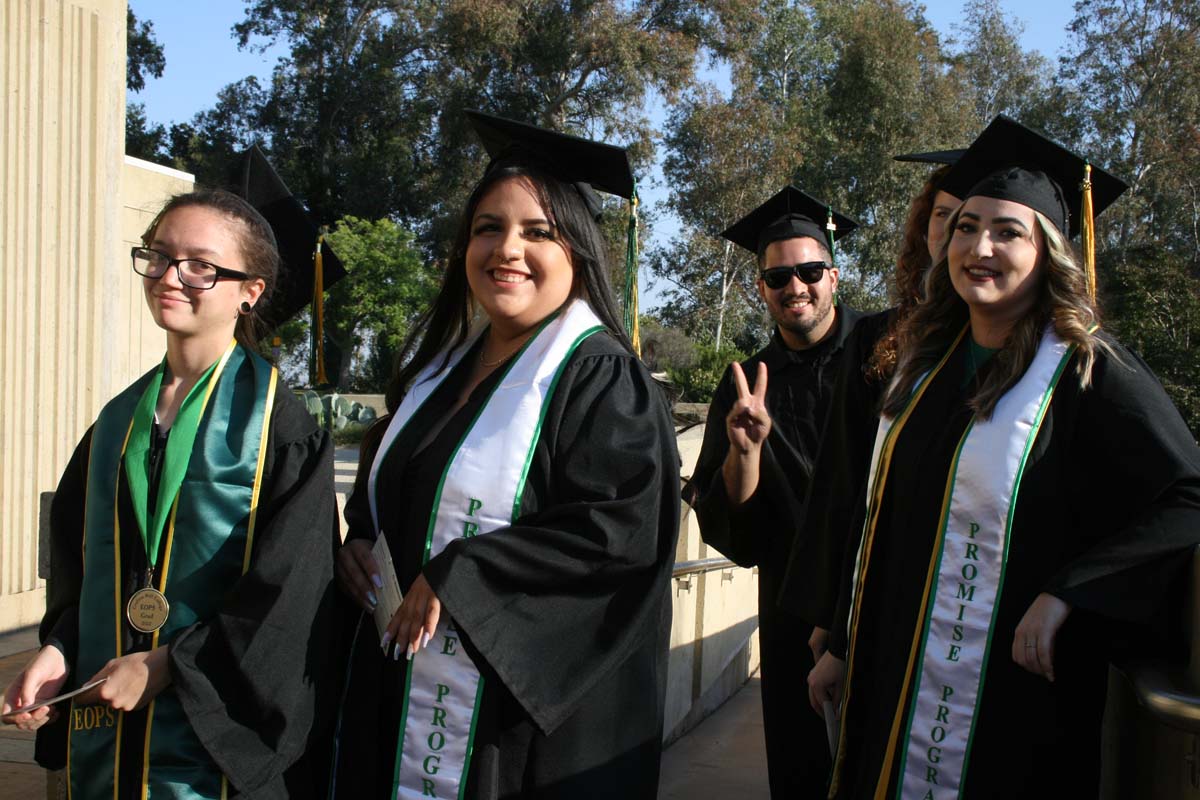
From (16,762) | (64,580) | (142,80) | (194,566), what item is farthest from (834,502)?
(142,80)

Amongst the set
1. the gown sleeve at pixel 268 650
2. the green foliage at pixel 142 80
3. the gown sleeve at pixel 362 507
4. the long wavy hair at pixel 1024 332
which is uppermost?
the green foliage at pixel 142 80

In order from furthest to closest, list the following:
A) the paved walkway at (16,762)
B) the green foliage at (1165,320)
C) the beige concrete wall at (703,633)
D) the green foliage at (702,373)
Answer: the green foliage at (702,373), the green foliage at (1165,320), the beige concrete wall at (703,633), the paved walkway at (16,762)

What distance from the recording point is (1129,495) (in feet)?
7.27

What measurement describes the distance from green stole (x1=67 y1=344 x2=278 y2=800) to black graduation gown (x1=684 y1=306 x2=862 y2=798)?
1.64 m

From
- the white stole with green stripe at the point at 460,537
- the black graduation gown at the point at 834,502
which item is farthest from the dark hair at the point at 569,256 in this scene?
the black graduation gown at the point at 834,502

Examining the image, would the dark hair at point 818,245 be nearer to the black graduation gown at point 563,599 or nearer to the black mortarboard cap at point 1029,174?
the black mortarboard cap at point 1029,174

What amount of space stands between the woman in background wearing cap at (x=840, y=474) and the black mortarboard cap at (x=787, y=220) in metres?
0.86

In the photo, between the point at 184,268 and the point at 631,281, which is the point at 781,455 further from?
the point at 184,268

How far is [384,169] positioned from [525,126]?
1184 inches

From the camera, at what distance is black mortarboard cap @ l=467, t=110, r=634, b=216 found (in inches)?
102

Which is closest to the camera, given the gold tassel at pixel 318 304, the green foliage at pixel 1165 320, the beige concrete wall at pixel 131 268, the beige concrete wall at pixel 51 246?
the gold tassel at pixel 318 304

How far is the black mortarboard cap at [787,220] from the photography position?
4.10 meters

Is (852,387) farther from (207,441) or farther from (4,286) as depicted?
(4,286)

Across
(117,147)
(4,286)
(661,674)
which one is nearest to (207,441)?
(661,674)
